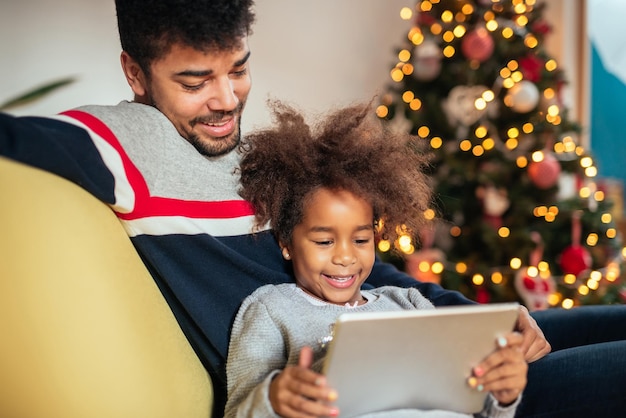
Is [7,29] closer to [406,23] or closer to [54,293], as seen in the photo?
[406,23]

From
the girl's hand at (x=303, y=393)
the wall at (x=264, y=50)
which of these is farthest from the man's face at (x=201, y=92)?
the wall at (x=264, y=50)

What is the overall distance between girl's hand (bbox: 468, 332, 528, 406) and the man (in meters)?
0.18

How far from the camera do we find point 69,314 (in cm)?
102

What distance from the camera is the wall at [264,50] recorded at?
3086 millimetres

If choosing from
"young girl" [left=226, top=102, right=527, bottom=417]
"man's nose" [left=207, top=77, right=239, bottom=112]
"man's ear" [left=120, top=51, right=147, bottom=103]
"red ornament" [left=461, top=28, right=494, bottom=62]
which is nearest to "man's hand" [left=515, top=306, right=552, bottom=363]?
"young girl" [left=226, top=102, right=527, bottom=417]

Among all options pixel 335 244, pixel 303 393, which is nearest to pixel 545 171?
pixel 335 244

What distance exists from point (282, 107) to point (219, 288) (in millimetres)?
408

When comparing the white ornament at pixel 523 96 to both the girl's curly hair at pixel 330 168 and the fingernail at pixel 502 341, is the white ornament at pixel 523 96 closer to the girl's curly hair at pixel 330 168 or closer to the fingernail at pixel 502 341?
the girl's curly hair at pixel 330 168

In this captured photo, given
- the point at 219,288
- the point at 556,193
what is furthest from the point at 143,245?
the point at 556,193

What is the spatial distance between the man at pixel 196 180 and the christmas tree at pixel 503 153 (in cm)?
177

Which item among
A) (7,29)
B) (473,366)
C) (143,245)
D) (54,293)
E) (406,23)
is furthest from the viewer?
(406,23)

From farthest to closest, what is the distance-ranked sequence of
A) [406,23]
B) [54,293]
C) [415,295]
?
[406,23] → [415,295] → [54,293]

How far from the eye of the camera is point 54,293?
101 cm

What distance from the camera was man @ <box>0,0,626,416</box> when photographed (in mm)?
1221
